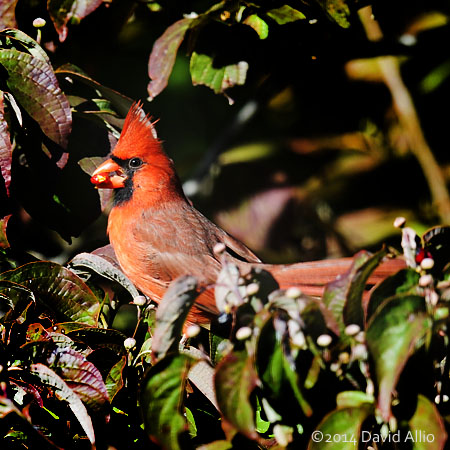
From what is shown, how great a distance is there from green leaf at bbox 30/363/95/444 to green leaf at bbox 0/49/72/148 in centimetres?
64

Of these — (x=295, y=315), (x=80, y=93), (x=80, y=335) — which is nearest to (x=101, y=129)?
(x=80, y=93)

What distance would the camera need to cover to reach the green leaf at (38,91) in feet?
5.46

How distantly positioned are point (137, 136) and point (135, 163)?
0.45 ft

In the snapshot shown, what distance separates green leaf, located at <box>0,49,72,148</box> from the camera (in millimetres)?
1663

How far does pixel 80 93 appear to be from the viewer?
2.00 meters

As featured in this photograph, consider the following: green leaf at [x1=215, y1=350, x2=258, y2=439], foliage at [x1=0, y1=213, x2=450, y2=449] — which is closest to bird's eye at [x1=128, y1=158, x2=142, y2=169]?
foliage at [x1=0, y1=213, x2=450, y2=449]

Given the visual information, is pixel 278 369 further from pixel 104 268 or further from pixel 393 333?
pixel 104 268

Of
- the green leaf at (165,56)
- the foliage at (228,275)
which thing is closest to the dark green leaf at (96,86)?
the foliage at (228,275)

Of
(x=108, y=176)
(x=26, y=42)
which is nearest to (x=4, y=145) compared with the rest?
(x=26, y=42)

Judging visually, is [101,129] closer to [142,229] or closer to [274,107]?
[142,229]

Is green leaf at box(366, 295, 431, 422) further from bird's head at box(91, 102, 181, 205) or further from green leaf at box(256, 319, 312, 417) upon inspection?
bird's head at box(91, 102, 181, 205)

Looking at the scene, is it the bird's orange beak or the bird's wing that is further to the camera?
the bird's wing

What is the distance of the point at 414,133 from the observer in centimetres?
325

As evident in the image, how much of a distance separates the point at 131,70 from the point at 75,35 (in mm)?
583
